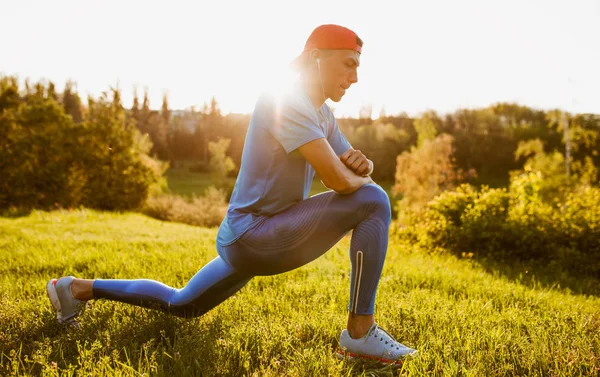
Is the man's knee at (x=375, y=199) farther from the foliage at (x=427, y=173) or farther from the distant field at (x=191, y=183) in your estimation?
the distant field at (x=191, y=183)

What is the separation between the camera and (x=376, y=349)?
2.62 m

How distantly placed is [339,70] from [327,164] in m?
0.62

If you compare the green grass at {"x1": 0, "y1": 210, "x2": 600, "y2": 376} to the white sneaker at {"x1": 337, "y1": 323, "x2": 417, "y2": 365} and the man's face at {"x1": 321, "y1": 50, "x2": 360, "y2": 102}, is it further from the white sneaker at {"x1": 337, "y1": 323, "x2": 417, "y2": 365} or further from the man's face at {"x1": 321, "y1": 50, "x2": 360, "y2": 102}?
the man's face at {"x1": 321, "y1": 50, "x2": 360, "y2": 102}

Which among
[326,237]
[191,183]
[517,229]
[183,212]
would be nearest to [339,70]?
[326,237]

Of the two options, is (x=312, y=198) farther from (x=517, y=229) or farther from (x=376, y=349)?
(x=517, y=229)

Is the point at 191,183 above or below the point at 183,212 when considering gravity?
below

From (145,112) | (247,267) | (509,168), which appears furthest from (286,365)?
(145,112)

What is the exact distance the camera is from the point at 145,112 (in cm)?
6488

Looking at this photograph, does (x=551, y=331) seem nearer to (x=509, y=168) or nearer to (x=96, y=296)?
(x=96, y=296)

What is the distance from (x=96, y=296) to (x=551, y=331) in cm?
310

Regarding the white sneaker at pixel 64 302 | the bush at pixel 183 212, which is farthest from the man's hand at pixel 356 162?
the bush at pixel 183 212

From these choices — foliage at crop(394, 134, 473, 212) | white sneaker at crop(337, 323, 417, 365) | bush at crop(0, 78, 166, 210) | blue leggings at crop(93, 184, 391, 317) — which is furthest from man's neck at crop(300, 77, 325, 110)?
foliage at crop(394, 134, 473, 212)

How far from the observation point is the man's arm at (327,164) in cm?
245

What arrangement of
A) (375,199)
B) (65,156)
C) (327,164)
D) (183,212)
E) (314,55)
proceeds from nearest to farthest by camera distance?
(327,164) < (375,199) < (314,55) < (65,156) < (183,212)
